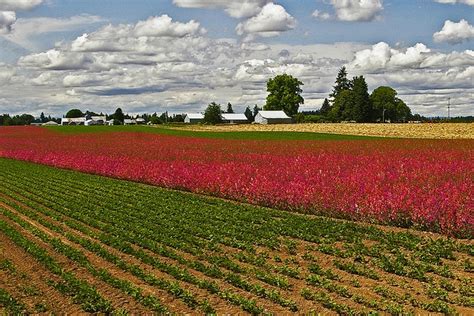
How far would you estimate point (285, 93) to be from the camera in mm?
125125

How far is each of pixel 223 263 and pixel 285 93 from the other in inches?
4571

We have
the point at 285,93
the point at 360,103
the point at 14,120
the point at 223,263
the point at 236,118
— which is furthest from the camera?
the point at 236,118

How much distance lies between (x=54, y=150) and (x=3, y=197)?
2285 cm

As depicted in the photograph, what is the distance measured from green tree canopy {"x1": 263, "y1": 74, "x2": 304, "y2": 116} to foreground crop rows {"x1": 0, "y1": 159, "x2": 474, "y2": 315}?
10899 centimetres

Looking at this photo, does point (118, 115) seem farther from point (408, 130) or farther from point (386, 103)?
point (408, 130)

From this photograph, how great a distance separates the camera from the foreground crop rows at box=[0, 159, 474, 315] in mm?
8578

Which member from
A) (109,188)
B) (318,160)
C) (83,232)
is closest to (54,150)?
(109,188)

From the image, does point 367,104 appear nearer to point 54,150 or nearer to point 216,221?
point 54,150

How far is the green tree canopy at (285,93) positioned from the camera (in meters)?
124

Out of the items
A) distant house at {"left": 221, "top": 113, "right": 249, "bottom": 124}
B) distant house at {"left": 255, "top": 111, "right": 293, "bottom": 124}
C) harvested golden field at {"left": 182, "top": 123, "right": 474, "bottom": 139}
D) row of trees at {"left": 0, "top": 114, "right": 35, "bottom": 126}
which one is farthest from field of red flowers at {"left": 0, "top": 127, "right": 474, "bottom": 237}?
distant house at {"left": 221, "top": 113, "right": 249, "bottom": 124}

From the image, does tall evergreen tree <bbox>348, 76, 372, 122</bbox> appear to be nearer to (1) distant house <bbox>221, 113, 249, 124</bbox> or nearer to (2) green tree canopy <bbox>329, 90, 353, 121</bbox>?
(2) green tree canopy <bbox>329, 90, 353, 121</bbox>

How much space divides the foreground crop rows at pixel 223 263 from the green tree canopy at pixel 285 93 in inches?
4291

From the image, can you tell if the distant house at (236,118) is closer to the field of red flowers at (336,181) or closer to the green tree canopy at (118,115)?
the green tree canopy at (118,115)

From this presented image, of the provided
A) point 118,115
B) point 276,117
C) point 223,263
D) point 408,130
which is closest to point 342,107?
point 276,117
